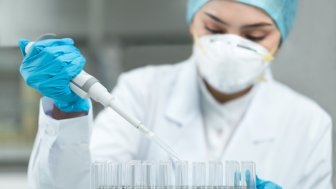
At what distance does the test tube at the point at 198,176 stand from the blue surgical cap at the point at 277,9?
503mm

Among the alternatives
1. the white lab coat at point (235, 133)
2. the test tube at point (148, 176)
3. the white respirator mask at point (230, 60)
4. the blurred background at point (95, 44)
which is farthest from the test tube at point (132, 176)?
the blurred background at point (95, 44)

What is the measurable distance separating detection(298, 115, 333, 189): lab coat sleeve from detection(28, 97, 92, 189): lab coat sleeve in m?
0.57

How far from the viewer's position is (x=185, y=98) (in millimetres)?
1437

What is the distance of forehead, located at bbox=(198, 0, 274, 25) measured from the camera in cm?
123

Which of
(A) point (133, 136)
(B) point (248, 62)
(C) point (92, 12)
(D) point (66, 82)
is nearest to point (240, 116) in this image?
(B) point (248, 62)

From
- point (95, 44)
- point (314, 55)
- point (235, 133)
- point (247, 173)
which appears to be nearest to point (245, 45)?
point (235, 133)

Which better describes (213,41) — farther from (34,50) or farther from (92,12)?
(92,12)

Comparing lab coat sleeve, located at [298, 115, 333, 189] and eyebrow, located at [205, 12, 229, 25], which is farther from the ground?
eyebrow, located at [205, 12, 229, 25]

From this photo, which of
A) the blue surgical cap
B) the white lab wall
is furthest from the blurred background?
the blue surgical cap

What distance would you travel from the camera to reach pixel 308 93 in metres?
1.88

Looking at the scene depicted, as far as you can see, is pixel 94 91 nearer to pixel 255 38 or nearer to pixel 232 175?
pixel 232 175

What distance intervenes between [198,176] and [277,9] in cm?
58

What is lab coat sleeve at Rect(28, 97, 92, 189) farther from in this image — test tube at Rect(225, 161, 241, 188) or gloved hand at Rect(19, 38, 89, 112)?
test tube at Rect(225, 161, 241, 188)

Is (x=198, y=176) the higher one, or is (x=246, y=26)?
(x=246, y=26)
